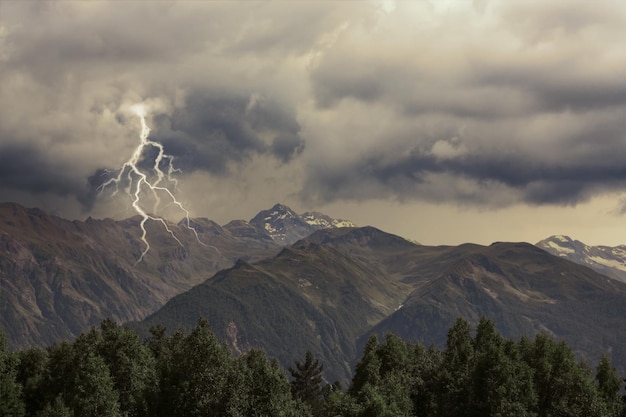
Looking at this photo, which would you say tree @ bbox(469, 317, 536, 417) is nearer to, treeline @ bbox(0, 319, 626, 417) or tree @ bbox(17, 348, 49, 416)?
treeline @ bbox(0, 319, 626, 417)

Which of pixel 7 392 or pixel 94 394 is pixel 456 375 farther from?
pixel 7 392

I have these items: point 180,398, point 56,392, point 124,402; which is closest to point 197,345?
point 180,398

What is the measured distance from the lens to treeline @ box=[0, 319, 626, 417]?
123m

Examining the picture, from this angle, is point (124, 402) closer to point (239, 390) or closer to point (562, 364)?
point (239, 390)

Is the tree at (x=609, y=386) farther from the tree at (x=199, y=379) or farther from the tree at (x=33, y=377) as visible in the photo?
the tree at (x=33, y=377)

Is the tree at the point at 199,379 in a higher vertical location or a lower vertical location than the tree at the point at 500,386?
higher

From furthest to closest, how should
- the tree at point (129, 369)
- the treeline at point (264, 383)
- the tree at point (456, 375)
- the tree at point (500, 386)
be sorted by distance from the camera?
1. the tree at point (456, 375)
2. the tree at point (129, 369)
3. the tree at point (500, 386)
4. the treeline at point (264, 383)

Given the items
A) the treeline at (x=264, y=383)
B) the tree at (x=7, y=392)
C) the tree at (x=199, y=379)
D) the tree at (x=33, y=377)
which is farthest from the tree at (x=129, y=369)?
the tree at (x=7, y=392)

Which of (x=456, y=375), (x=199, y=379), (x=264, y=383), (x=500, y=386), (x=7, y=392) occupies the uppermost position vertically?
(x=7, y=392)

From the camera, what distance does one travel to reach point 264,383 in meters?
123

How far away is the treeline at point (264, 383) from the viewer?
123000mm

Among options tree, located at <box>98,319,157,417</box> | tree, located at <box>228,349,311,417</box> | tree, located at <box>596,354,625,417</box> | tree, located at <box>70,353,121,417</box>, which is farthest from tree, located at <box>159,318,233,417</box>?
tree, located at <box>596,354,625,417</box>

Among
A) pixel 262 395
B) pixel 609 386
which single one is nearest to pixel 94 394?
pixel 262 395

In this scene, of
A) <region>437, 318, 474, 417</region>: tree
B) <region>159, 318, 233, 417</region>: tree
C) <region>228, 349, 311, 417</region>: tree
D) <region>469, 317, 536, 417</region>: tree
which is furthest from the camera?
<region>437, 318, 474, 417</region>: tree
